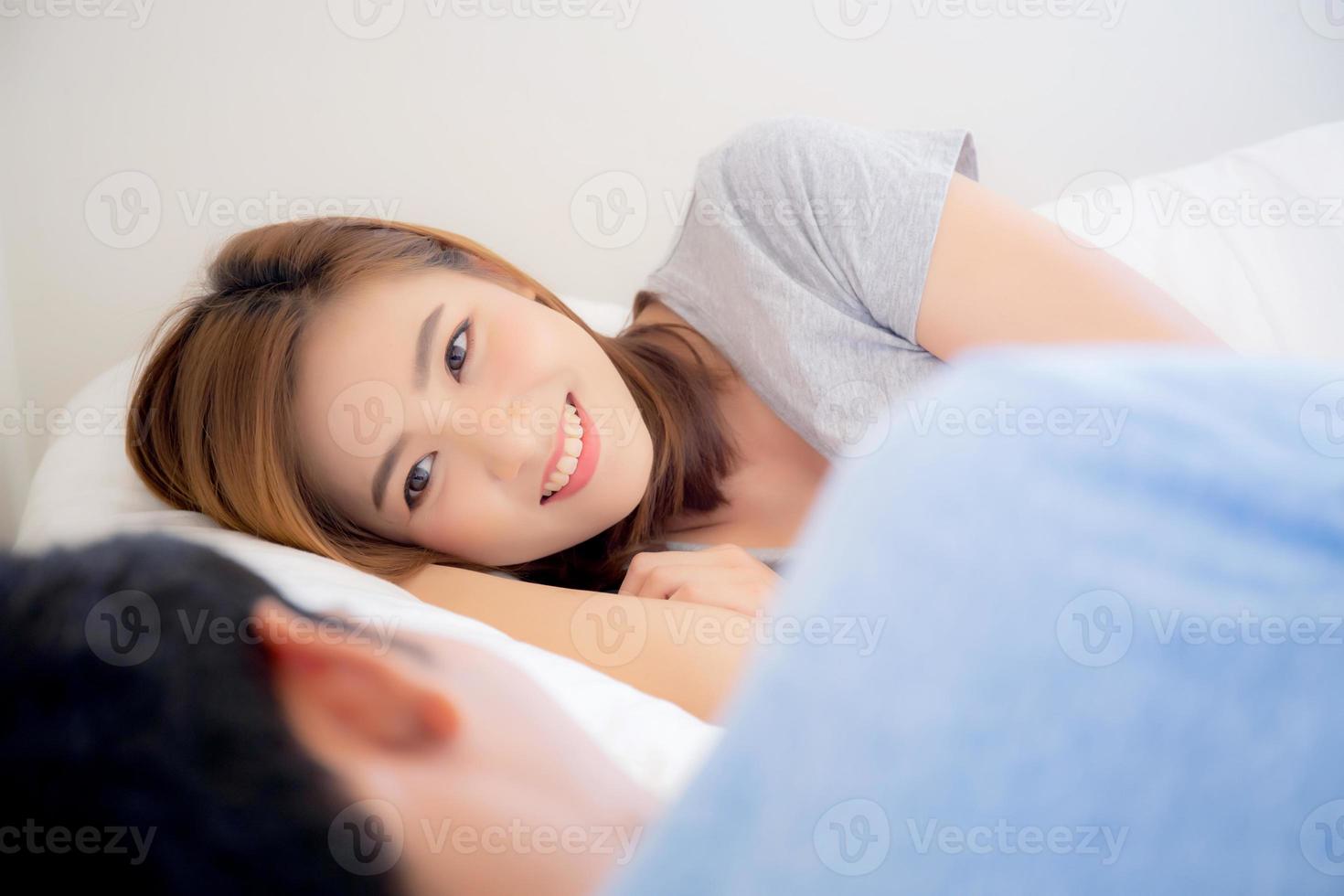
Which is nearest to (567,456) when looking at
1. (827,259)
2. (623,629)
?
(623,629)

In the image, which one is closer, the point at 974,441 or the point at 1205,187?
the point at 974,441

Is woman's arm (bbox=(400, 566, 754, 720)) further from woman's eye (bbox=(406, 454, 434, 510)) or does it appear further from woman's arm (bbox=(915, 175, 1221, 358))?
woman's arm (bbox=(915, 175, 1221, 358))

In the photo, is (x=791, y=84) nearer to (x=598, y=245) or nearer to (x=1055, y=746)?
(x=598, y=245)

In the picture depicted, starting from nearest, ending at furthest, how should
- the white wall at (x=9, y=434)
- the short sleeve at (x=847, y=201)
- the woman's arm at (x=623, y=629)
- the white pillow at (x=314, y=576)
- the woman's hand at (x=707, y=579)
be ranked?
the white pillow at (x=314, y=576) < the woman's arm at (x=623, y=629) < the woman's hand at (x=707, y=579) < the short sleeve at (x=847, y=201) < the white wall at (x=9, y=434)

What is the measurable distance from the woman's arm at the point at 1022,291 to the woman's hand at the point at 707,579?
1.12ft

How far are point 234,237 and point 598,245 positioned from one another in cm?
78

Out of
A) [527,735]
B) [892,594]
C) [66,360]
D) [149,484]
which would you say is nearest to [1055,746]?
[892,594]

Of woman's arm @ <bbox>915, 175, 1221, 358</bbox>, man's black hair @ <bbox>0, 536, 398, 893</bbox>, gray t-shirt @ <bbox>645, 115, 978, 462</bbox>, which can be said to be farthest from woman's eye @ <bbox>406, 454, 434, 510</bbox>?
man's black hair @ <bbox>0, 536, 398, 893</bbox>

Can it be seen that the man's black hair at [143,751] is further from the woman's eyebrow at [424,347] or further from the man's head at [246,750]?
the woman's eyebrow at [424,347]

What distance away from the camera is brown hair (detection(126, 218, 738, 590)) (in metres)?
0.96

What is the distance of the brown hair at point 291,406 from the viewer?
96 centimetres

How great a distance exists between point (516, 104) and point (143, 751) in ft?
5.16

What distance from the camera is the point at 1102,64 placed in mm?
1830

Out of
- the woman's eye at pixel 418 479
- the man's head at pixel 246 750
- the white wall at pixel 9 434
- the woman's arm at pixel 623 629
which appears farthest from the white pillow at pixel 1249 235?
the white wall at pixel 9 434
